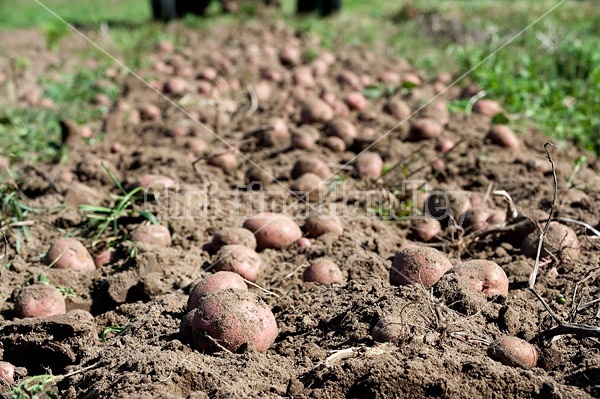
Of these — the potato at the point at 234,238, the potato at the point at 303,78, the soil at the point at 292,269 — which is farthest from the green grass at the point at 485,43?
the potato at the point at 234,238

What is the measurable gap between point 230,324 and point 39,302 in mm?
793

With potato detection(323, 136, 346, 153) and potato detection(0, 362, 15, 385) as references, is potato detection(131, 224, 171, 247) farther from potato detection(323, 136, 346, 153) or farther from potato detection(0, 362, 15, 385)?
potato detection(323, 136, 346, 153)

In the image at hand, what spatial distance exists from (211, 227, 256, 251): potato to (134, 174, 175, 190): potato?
1.88ft

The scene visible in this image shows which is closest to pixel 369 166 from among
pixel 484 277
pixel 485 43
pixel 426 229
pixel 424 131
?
pixel 424 131

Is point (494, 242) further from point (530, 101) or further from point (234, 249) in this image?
point (530, 101)

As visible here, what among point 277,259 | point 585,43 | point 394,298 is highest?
point 394,298

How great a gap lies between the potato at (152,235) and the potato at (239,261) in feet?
1.14

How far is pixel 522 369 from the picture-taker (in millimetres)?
1887

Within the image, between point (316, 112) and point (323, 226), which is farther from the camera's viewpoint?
point (316, 112)

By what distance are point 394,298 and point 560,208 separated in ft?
4.44

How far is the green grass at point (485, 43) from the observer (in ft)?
16.1

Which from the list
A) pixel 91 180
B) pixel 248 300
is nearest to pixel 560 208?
pixel 248 300

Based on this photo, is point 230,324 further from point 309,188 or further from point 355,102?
point 355,102

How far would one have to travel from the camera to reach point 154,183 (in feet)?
11.0
